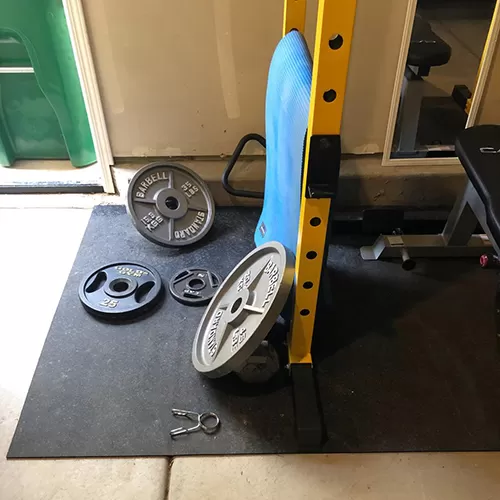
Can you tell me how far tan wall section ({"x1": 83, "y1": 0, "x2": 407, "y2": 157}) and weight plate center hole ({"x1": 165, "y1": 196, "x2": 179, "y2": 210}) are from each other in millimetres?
224

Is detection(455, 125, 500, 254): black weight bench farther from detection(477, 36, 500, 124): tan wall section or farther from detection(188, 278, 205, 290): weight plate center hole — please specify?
detection(188, 278, 205, 290): weight plate center hole

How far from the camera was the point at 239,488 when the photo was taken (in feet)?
4.56

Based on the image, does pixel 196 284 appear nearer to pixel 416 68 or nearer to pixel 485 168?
pixel 485 168

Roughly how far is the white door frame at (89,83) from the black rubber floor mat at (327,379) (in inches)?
17.3

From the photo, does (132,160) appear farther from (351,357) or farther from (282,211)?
(351,357)

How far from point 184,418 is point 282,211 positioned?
0.64 m

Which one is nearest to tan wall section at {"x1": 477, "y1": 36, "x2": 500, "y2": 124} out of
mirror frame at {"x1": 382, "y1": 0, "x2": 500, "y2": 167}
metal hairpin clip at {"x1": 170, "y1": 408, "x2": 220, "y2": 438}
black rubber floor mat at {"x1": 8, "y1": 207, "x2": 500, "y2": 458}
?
mirror frame at {"x1": 382, "y1": 0, "x2": 500, "y2": 167}

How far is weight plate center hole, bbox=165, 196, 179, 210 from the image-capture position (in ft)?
6.89

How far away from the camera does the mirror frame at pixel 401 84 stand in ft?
6.11

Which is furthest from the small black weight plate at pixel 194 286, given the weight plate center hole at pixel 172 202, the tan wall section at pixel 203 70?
the tan wall section at pixel 203 70

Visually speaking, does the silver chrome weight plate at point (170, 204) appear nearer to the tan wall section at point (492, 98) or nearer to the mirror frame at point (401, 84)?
the mirror frame at point (401, 84)

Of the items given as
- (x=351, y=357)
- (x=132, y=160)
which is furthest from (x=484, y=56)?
(x=132, y=160)

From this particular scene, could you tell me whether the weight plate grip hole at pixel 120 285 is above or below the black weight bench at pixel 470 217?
below

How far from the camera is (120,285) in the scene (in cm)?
192
